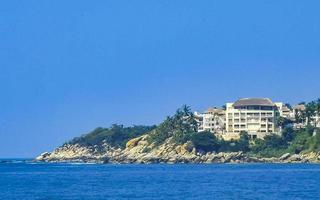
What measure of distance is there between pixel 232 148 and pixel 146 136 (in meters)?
29.9

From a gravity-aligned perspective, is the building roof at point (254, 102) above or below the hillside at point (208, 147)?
above

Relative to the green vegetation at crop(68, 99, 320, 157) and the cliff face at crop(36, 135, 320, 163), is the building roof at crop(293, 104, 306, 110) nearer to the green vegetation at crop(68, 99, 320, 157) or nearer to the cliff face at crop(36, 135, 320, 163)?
the green vegetation at crop(68, 99, 320, 157)

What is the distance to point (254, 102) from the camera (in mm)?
184750

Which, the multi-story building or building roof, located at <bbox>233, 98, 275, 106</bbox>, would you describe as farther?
building roof, located at <bbox>233, 98, 275, 106</bbox>

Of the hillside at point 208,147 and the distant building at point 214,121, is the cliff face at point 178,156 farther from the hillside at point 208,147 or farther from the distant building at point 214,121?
the distant building at point 214,121

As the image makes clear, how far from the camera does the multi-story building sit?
180875 millimetres

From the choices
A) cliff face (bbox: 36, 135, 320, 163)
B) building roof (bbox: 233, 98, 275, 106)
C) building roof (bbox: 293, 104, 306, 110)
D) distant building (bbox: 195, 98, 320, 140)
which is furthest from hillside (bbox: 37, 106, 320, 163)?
building roof (bbox: 293, 104, 306, 110)

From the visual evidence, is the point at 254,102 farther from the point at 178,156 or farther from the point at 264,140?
the point at 178,156

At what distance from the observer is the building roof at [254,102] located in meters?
184


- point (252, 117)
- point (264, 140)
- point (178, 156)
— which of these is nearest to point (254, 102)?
point (252, 117)

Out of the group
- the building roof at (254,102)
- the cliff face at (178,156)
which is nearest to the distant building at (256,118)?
the building roof at (254,102)

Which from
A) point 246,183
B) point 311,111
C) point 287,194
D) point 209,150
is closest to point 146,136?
point 209,150

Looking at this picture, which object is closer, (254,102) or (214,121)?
(254,102)

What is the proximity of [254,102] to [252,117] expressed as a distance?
338 cm
